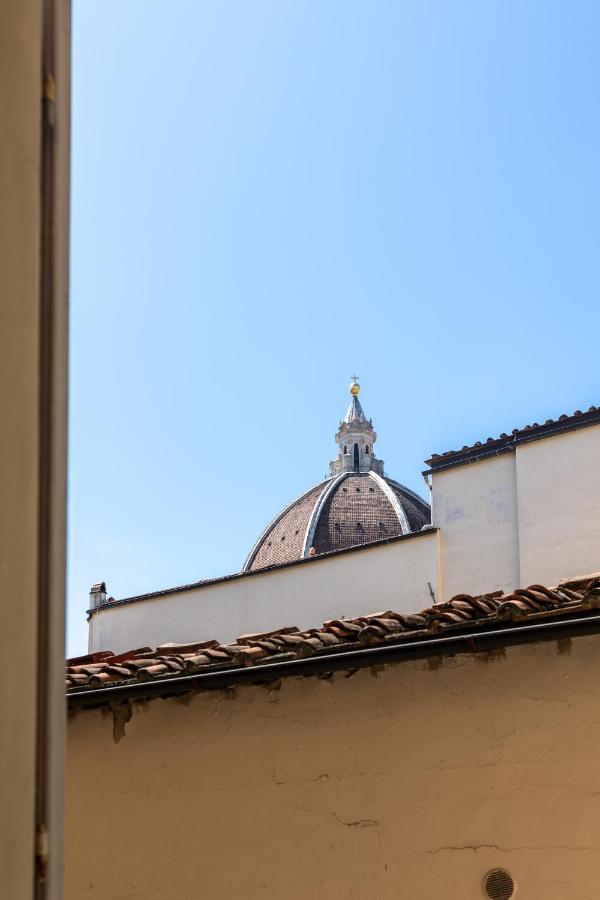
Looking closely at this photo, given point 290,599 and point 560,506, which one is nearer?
point 560,506

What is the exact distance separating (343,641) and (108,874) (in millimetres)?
2030

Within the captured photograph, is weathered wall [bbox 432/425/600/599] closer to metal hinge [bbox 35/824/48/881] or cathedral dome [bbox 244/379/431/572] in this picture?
metal hinge [bbox 35/824/48/881]

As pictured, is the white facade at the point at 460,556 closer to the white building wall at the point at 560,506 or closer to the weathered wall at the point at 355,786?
the white building wall at the point at 560,506

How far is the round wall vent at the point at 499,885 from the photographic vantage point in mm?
5492

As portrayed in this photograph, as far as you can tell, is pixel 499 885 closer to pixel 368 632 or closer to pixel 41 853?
pixel 368 632

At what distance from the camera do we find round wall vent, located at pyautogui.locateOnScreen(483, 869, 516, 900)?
5.49m

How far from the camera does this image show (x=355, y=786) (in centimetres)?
609

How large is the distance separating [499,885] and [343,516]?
171 feet

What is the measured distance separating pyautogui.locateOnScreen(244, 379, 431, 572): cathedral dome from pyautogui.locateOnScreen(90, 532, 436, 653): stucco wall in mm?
35047

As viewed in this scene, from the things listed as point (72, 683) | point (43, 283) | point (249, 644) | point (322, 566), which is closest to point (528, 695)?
point (249, 644)

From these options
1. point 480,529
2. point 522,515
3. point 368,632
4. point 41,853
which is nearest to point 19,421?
point 41,853

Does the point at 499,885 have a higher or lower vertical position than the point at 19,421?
lower

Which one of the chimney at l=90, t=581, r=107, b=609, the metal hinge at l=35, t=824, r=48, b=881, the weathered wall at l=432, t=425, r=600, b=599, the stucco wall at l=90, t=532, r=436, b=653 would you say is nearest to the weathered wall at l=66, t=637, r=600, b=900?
the metal hinge at l=35, t=824, r=48, b=881

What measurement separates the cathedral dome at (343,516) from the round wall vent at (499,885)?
161 feet
